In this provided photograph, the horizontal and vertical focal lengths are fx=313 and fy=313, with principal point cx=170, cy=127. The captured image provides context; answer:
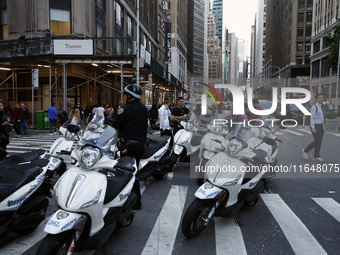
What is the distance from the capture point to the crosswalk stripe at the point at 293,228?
4.03 meters

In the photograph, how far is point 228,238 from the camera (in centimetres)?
433

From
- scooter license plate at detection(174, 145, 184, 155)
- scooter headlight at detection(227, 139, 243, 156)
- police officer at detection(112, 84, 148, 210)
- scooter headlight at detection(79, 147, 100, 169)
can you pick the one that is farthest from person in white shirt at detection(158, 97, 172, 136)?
scooter headlight at detection(79, 147, 100, 169)

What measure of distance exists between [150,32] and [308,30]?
48723mm

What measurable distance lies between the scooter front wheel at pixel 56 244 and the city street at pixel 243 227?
629 mm

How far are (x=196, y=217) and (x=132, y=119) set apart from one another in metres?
1.91

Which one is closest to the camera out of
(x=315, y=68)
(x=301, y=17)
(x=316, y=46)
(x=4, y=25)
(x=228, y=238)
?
(x=228, y=238)

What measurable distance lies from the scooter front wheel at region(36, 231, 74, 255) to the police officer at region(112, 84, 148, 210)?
1.84 m

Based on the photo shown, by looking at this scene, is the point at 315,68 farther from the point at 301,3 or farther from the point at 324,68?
the point at 301,3

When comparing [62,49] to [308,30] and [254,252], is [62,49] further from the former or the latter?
[308,30]

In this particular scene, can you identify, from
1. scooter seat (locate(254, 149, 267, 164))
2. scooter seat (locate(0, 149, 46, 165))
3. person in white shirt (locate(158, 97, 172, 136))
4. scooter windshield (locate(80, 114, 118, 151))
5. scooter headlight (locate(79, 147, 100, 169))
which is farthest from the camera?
person in white shirt (locate(158, 97, 172, 136))

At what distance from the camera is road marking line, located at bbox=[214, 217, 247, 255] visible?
156 inches

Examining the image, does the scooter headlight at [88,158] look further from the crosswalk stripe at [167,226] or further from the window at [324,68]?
the window at [324,68]

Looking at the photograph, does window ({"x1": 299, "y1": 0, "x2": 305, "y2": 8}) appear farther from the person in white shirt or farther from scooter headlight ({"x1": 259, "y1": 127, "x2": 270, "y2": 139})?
scooter headlight ({"x1": 259, "y1": 127, "x2": 270, "y2": 139})

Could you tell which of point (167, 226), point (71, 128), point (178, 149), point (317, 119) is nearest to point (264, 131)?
point (178, 149)
